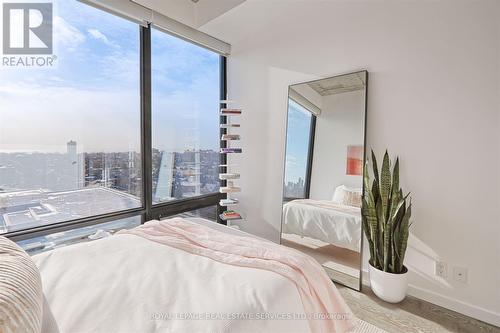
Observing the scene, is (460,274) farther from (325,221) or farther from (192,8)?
A: (192,8)

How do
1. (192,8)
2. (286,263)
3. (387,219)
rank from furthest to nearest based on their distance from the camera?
1. (192,8)
2. (387,219)
3. (286,263)

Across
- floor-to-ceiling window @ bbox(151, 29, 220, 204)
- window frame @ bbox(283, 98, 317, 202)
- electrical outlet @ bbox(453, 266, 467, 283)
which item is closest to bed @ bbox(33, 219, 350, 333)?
electrical outlet @ bbox(453, 266, 467, 283)

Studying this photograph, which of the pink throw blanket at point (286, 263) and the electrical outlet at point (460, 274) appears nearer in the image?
the pink throw blanket at point (286, 263)

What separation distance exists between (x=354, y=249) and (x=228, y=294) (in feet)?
5.21

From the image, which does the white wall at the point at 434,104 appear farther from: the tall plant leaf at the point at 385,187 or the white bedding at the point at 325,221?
the white bedding at the point at 325,221

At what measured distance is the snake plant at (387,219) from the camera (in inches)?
72.7

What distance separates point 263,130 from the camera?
2984 mm

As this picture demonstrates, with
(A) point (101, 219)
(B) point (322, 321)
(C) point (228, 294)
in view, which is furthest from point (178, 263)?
(A) point (101, 219)

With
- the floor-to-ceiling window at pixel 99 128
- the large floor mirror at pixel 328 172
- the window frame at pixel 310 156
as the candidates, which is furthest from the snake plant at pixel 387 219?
the floor-to-ceiling window at pixel 99 128

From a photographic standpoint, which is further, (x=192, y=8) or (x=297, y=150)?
(x=192, y=8)

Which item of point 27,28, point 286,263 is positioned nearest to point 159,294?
point 286,263

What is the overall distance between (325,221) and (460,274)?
1.00 metres

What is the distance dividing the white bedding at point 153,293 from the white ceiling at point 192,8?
2.29 meters

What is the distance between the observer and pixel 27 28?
1.97 meters
